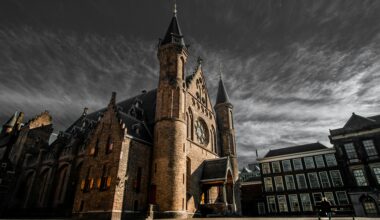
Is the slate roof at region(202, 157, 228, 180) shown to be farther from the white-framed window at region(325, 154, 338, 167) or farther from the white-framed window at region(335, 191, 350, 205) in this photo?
the white-framed window at region(325, 154, 338, 167)

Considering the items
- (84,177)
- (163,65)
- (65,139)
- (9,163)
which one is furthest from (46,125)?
(163,65)

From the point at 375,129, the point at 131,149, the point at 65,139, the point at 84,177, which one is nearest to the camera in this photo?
the point at 131,149

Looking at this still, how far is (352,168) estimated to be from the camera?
35281mm

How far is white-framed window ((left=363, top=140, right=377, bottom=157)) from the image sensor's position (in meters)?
34.5

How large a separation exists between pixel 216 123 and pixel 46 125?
36793mm

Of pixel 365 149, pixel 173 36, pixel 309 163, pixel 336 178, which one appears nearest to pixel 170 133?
pixel 173 36

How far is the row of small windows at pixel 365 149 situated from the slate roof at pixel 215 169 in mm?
22573

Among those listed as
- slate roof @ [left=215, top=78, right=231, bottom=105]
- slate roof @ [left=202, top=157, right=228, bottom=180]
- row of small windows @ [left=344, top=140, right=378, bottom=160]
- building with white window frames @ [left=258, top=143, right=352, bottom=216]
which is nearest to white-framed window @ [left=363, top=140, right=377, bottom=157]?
row of small windows @ [left=344, top=140, right=378, bottom=160]

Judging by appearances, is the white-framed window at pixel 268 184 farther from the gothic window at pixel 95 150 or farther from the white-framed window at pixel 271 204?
the gothic window at pixel 95 150

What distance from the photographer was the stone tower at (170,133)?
23.0 metres

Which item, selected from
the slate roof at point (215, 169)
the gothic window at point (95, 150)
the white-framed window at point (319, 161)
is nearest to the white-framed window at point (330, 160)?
the white-framed window at point (319, 161)

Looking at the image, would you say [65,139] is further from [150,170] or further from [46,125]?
[150,170]

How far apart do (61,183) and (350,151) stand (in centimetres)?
4623

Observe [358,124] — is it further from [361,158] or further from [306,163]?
[306,163]
